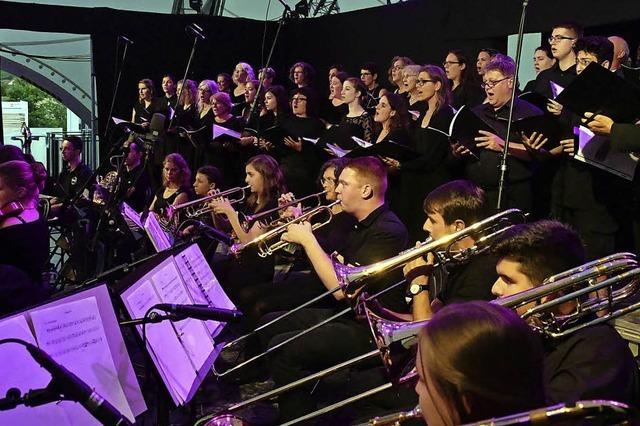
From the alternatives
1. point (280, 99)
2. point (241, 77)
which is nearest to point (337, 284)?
point (280, 99)

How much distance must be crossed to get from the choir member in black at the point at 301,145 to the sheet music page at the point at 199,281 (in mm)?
3422

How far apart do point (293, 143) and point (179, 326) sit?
4.27 m

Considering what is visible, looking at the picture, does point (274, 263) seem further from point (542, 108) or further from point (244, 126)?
point (244, 126)

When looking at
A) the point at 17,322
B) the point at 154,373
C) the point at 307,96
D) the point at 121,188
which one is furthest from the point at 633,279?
the point at 307,96

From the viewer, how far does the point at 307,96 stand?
23.7 ft

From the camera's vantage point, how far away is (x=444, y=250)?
10.5ft

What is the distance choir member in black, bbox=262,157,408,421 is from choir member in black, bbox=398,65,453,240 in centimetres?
174

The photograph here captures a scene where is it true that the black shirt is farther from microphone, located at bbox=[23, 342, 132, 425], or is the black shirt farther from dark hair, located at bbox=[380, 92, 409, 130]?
dark hair, located at bbox=[380, 92, 409, 130]

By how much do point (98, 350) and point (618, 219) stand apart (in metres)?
3.44

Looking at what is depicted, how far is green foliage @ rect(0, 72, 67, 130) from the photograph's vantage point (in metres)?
11.1

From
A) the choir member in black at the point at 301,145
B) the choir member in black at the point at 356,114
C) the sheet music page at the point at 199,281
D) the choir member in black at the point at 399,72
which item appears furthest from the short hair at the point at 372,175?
the choir member in black at the point at 399,72

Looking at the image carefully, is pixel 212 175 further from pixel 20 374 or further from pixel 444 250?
pixel 20 374

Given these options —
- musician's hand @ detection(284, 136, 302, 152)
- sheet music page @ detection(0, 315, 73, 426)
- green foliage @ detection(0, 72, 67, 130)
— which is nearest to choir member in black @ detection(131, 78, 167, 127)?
green foliage @ detection(0, 72, 67, 130)

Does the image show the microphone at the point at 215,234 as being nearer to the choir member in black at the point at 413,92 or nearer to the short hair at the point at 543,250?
the short hair at the point at 543,250
